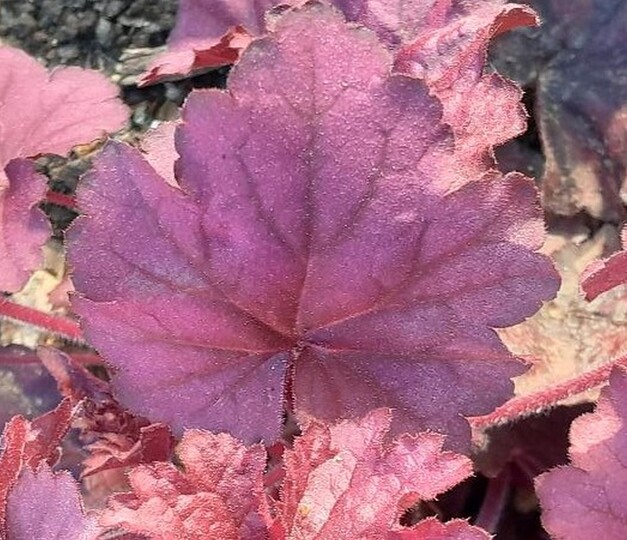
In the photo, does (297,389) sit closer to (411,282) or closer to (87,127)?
(411,282)

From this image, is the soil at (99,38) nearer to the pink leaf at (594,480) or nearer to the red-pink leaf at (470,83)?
the red-pink leaf at (470,83)

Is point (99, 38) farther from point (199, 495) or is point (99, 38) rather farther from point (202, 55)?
point (199, 495)

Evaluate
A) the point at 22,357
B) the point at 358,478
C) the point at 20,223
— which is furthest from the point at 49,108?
the point at 358,478

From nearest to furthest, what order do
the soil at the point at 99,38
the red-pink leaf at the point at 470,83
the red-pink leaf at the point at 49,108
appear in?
the red-pink leaf at the point at 470,83, the red-pink leaf at the point at 49,108, the soil at the point at 99,38

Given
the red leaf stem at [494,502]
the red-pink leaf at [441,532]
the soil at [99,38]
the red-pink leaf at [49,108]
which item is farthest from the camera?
the soil at [99,38]

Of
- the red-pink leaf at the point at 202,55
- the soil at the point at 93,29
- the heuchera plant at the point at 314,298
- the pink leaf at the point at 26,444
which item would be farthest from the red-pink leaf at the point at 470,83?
the soil at the point at 93,29

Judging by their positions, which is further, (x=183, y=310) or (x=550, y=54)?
(x=550, y=54)

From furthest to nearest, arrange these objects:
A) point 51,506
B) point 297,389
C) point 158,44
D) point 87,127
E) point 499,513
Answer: point 158,44, point 499,513, point 87,127, point 297,389, point 51,506

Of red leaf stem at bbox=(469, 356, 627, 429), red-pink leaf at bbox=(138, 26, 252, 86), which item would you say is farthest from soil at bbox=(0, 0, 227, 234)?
red leaf stem at bbox=(469, 356, 627, 429)

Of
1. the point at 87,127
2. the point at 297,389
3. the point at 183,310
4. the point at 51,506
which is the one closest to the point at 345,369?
the point at 297,389
